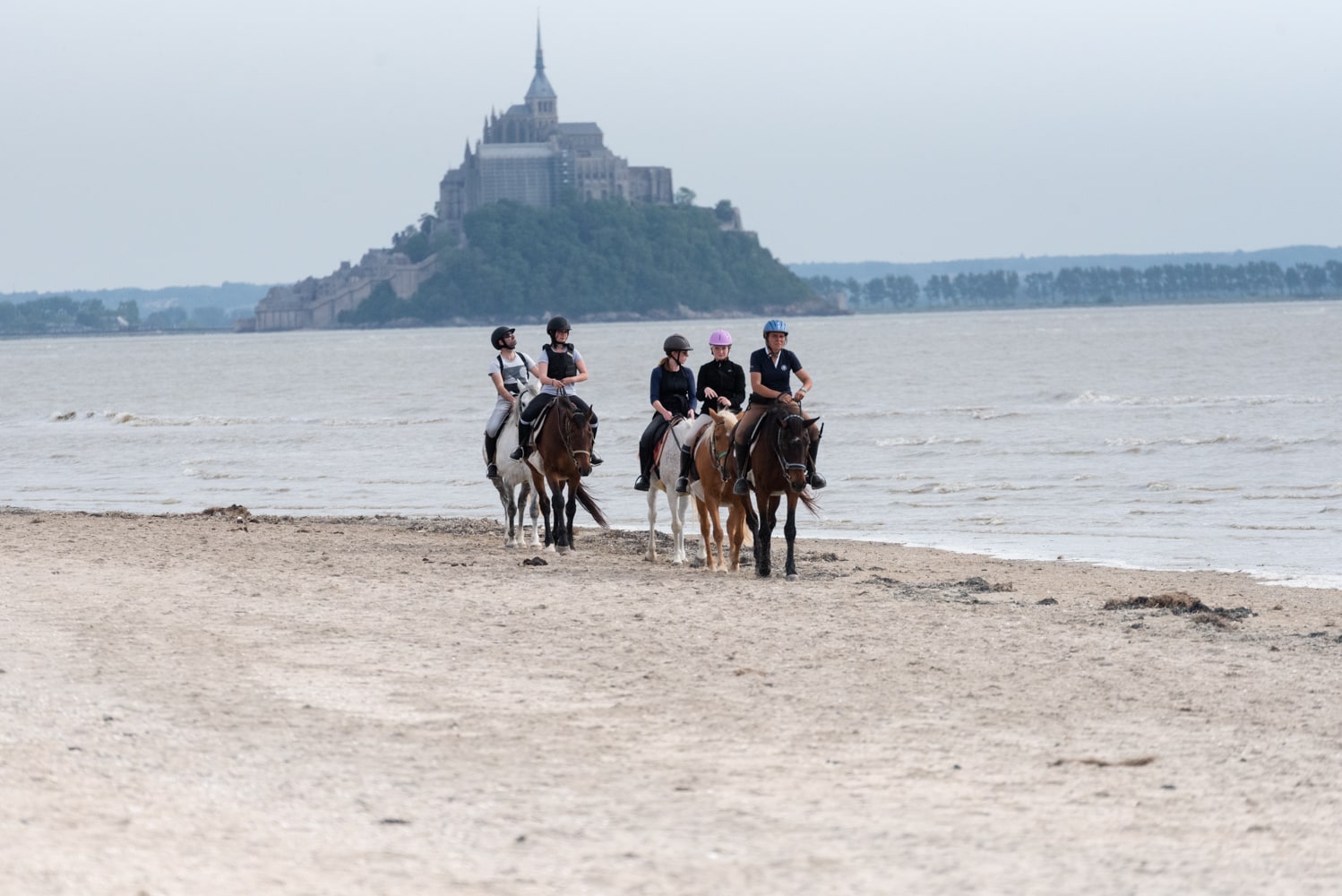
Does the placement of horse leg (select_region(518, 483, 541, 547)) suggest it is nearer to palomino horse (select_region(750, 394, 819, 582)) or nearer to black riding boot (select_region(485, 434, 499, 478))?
black riding boot (select_region(485, 434, 499, 478))

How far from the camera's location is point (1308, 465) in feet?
86.5

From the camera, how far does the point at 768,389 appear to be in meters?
13.1

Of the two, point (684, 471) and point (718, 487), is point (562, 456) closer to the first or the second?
point (684, 471)

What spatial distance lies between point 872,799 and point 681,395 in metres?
8.10

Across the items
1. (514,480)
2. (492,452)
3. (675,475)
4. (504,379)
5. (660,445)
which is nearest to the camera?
(675,475)

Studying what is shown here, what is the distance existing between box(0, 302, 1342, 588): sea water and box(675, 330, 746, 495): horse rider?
11.5 ft

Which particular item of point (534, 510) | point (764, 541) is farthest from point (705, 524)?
point (534, 510)

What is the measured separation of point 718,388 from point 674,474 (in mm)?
768

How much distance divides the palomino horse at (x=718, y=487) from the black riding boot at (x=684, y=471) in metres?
0.05

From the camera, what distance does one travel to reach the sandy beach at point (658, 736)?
5.66 metres

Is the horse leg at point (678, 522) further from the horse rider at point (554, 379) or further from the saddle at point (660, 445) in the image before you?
the horse rider at point (554, 379)

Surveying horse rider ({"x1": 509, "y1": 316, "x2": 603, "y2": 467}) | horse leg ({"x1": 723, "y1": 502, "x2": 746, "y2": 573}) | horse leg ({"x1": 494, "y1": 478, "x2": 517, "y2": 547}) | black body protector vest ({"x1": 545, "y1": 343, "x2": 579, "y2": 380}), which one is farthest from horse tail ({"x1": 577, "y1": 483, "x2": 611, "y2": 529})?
horse leg ({"x1": 723, "y1": 502, "x2": 746, "y2": 573})

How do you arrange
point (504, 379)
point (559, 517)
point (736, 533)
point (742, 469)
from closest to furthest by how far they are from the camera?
1. point (742, 469)
2. point (736, 533)
3. point (559, 517)
4. point (504, 379)

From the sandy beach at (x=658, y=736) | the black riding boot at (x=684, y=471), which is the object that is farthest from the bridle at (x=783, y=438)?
the black riding boot at (x=684, y=471)
